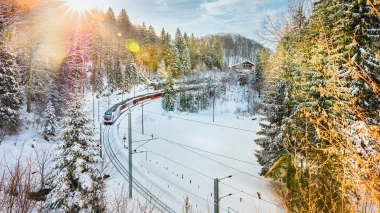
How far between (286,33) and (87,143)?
13.7m

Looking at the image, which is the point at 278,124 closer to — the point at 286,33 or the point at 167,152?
the point at 286,33

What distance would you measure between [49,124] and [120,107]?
16.7 meters

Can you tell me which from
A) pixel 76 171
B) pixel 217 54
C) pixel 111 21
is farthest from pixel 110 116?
pixel 217 54

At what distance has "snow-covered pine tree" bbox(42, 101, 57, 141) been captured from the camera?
82.3 feet

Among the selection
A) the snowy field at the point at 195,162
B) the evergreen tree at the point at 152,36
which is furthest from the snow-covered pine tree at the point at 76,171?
the evergreen tree at the point at 152,36

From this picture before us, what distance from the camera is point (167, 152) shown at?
28.8 m

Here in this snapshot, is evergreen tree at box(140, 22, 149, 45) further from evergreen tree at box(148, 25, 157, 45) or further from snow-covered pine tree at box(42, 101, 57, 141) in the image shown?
snow-covered pine tree at box(42, 101, 57, 141)

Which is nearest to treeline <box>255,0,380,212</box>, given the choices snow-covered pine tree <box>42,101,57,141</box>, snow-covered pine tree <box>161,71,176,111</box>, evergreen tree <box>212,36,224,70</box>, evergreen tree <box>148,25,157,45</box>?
snow-covered pine tree <box>42,101,57,141</box>

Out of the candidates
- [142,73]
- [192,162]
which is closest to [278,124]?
[192,162]

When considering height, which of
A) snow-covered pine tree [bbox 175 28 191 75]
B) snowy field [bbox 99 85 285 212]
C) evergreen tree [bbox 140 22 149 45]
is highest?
evergreen tree [bbox 140 22 149 45]

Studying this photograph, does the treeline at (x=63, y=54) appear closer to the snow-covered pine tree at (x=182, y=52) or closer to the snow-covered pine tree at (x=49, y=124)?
the snow-covered pine tree at (x=182, y=52)

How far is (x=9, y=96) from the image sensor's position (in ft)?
72.6

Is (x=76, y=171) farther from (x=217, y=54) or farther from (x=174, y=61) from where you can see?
(x=217, y=54)

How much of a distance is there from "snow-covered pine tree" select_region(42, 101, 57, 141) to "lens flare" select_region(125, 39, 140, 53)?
4622cm
